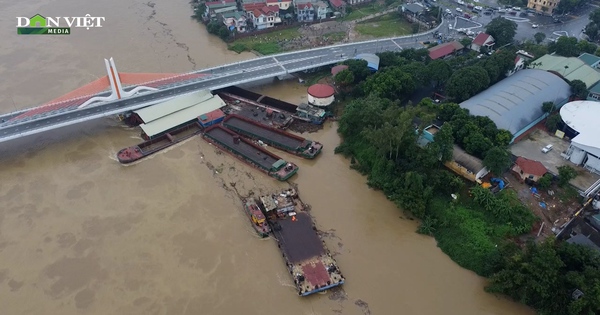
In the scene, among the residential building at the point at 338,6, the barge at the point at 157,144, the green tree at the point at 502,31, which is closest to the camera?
the barge at the point at 157,144

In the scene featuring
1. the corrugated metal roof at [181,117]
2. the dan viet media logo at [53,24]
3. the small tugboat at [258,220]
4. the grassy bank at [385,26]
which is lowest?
the small tugboat at [258,220]

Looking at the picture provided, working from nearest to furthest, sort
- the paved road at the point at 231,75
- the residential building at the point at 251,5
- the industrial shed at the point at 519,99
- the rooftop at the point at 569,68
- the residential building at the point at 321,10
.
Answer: the industrial shed at the point at 519,99 < the paved road at the point at 231,75 < the rooftop at the point at 569,68 < the residential building at the point at 251,5 < the residential building at the point at 321,10

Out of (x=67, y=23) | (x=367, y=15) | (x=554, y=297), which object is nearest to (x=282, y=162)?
(x=554, y=297)

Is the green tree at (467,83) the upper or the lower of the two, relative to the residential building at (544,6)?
lower

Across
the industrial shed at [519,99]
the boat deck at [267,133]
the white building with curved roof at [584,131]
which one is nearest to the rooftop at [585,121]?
the white building with curved roof at [584,131]

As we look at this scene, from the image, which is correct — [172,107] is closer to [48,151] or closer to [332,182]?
[48,151]

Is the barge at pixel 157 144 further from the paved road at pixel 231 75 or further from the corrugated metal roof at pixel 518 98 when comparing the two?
the corrugated metal roof at pixel 518 98

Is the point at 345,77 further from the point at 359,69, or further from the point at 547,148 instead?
the point at 547,148
